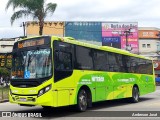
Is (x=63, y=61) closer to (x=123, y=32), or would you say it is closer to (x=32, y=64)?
(x=32, y=64)

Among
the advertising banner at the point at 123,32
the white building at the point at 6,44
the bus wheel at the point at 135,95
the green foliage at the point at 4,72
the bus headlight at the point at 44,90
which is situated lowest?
the bus wheel at the point at 135,95

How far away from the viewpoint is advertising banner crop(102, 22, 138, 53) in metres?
67.7

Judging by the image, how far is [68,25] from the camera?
66.6 meters

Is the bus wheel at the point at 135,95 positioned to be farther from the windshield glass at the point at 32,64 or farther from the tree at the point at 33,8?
the tree at the point at 33,8

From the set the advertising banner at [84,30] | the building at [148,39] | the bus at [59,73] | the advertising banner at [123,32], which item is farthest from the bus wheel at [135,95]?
the building at [148,39]

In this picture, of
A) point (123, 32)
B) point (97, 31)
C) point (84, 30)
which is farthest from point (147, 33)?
point (84, 30)

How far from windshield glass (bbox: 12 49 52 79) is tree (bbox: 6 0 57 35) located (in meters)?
23.6

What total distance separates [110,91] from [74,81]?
3826mm

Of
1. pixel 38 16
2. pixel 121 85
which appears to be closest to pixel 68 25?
pixel 38 16

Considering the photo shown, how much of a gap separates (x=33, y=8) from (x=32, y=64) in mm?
24690

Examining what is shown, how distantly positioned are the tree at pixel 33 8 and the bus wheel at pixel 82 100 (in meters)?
23.0

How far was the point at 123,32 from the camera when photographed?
6856 centimetres

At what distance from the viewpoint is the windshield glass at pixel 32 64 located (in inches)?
553

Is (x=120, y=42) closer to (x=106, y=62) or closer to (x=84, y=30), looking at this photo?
(x=84, y=30)
